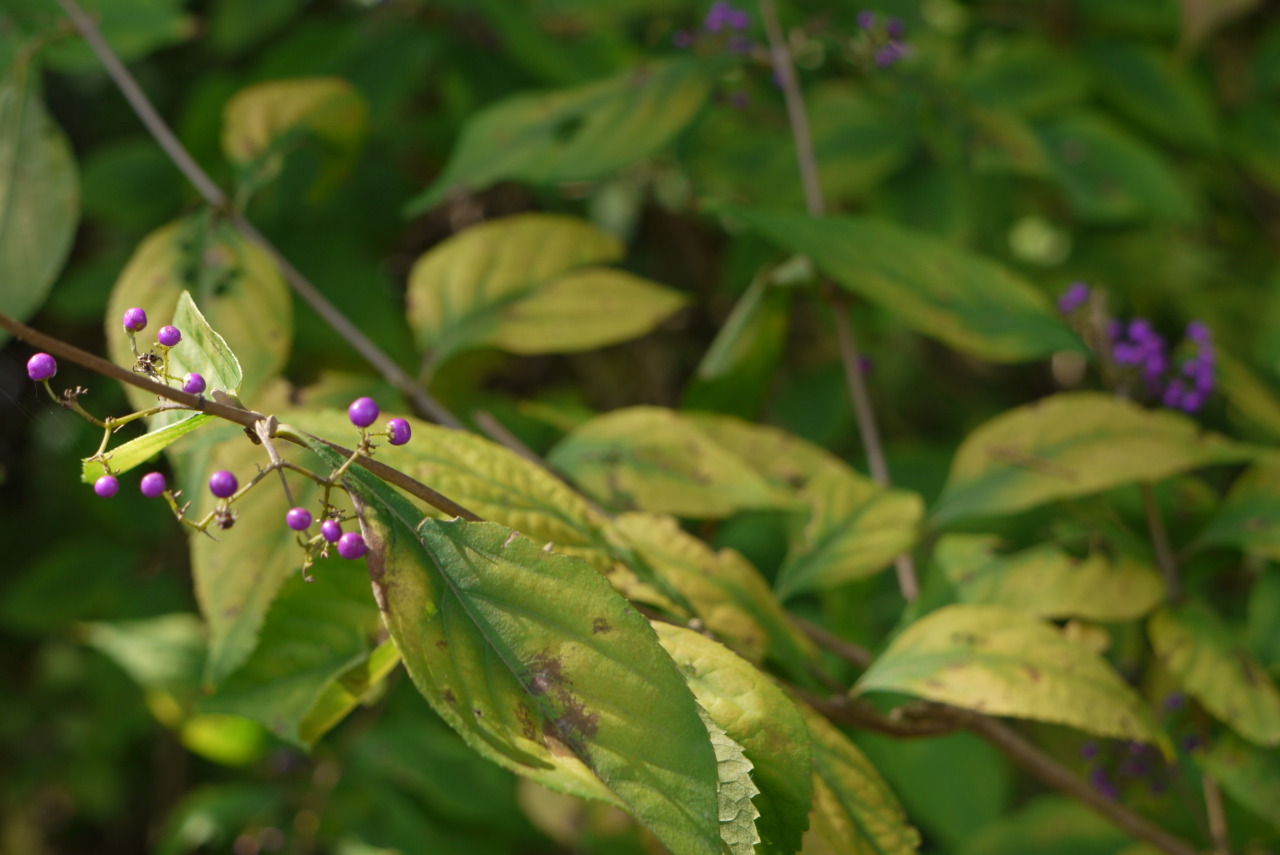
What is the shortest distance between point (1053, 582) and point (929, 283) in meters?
0.37

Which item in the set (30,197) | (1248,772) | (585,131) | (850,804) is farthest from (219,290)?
(1248,772)

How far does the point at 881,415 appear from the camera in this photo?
8.59 feet

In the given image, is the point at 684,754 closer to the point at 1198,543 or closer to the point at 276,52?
the point at 1198,543

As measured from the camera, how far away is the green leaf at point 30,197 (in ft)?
3.78

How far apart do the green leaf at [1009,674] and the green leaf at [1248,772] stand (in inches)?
9.8

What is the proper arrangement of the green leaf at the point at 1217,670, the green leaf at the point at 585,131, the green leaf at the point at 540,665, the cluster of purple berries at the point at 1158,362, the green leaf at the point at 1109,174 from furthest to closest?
the green leaf at the point at 1109,174 < the green leaf at the point at 585,131 < the cluster of purple berries at the point at 1158,362 < the green leaf at the point at 1217,670 < the green leaf at the point at 540,665

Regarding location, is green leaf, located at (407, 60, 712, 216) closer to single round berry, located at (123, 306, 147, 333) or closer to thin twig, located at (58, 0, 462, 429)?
thin twig, located at (58, 0, 462, 429)

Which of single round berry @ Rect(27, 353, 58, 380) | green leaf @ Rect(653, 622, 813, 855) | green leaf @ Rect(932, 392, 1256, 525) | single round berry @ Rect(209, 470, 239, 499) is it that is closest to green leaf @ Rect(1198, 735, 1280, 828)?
green leaf @ Rect(932, 392, 1256, 525)

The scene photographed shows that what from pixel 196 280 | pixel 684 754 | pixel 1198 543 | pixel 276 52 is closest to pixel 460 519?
pixel 684 754

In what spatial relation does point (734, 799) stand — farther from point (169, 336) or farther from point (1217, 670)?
point (1217, 670)

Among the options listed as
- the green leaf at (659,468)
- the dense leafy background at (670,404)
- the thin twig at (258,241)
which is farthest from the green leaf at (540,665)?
the thin twig at (258,241)

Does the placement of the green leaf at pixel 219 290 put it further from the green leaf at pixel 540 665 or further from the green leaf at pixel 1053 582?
the green leaf at pixel 1053 582

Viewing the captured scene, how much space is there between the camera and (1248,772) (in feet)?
3.63

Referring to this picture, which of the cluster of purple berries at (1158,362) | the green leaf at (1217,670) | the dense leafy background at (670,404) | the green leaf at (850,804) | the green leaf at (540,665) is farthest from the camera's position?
the cluster of purple berries at (1158,362)
